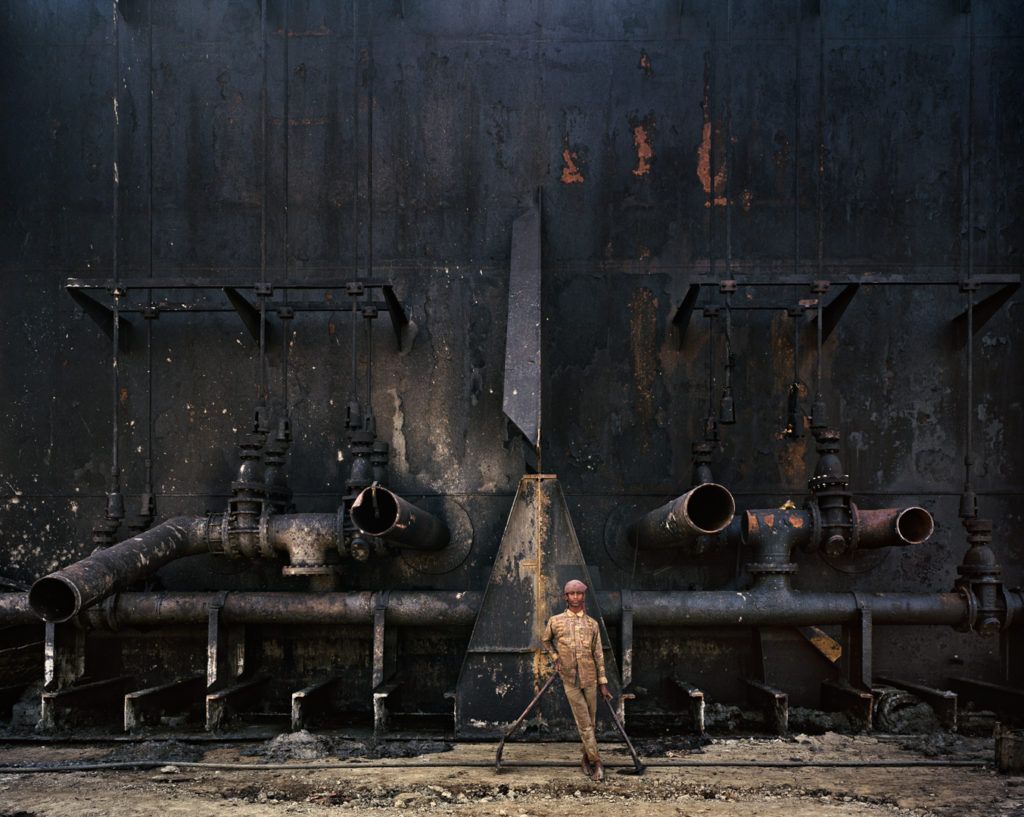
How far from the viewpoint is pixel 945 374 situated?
6.75 m

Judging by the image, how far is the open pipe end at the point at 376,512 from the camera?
516 cm

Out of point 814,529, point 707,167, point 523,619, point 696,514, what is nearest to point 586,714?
point 523,619

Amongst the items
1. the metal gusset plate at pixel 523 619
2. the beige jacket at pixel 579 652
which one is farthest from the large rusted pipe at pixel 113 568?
the beige jacket at pixel 579 652

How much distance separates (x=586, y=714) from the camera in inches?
178

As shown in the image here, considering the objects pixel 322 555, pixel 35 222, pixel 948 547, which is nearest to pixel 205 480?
pixel 322 555

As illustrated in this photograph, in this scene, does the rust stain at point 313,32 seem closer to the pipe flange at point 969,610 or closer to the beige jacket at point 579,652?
the beige jacket at point 579,652

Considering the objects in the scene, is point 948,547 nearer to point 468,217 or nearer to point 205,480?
point 468,217

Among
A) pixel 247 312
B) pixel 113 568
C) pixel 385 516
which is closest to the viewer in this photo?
pixel 385 516

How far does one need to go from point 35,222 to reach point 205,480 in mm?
2713

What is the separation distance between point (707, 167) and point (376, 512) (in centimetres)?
405

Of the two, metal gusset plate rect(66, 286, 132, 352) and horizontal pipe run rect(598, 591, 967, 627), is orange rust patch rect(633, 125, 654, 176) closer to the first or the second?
horizontal pipe run rect(598, 591, 967, 627)

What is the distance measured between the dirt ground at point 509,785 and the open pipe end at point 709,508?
1.40 m

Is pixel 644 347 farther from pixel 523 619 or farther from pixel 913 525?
pixel 523 619

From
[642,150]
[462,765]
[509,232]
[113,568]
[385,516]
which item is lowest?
→ [462,765]
